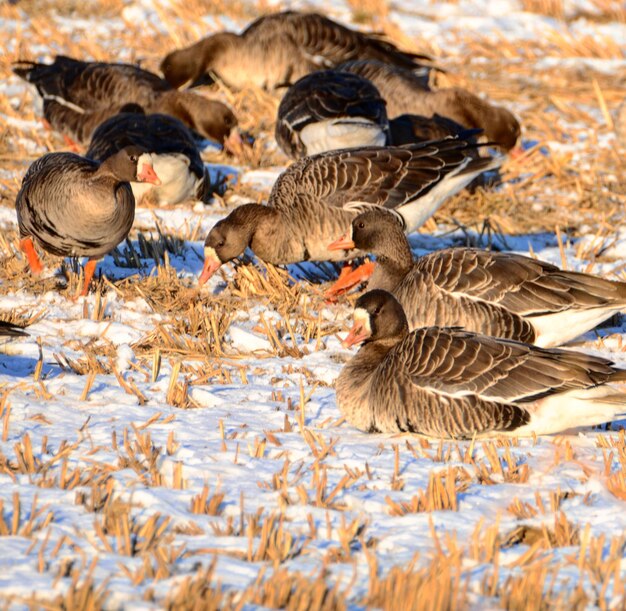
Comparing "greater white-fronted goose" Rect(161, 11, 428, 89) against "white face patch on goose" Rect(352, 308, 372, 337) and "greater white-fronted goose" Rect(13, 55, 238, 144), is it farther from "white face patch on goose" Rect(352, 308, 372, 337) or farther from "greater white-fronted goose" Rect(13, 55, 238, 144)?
"white face patch on goose" Rect(352, 308, 372, 337)

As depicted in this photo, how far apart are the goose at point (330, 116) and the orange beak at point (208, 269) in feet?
9.73

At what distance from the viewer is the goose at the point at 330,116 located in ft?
35.2

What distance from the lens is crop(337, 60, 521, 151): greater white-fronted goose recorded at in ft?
41.0

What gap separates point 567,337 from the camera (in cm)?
707

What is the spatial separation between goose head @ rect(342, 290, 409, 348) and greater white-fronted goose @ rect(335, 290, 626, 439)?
0.95ft

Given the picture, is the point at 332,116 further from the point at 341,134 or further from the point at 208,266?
the point at 208,266

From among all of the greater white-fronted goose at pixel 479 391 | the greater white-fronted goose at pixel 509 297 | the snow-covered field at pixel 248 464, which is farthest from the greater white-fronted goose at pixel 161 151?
the greater white-fronted goose at pixel 479 391

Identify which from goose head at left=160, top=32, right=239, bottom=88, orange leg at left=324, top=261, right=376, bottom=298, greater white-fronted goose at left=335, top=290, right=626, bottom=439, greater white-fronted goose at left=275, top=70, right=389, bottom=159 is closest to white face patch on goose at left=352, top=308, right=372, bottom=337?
greater white-fronted goose at left=335, top=290, right=626, bottom=439

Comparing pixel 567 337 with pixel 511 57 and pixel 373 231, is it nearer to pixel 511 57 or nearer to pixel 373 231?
pixel 373 231

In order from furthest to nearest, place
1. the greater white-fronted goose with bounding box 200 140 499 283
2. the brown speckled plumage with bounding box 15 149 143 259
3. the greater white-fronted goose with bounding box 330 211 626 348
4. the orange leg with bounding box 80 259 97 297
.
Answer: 1. the greater white-fronted goose with bounding box 200 140 499 283
2. the orange leg with bounding box 80 259 97 297
3. the brown speckled plumage with bounding box 15 149 143 259
4. the greater white-fronted goose with bounding box 330 211 626 348

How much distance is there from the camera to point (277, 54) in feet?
48.7

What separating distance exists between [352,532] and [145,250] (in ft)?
17.9

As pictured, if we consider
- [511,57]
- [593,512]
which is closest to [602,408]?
[593,512]

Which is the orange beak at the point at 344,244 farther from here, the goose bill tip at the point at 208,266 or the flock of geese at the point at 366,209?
the goose bill tip at the point at 208,266
